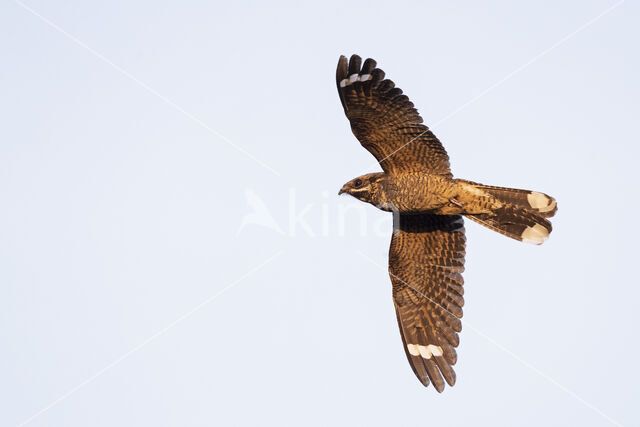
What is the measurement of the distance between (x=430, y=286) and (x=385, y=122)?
224 cm

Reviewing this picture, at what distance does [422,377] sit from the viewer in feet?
30.9

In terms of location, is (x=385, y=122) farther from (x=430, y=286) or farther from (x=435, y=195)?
(x=430, y=286)

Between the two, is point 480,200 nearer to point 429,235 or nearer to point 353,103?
point 429,235

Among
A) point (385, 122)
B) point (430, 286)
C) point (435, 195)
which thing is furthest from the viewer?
point (430, 286)

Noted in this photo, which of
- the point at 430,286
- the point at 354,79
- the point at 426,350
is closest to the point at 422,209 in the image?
the point at 430,286

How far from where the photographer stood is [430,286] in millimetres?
9758

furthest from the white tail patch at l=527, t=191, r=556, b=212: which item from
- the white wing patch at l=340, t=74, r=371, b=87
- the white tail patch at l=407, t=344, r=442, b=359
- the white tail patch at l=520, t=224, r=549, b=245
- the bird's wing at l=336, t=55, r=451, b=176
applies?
the white wing patch at l=340, t=74, r=371, b=87

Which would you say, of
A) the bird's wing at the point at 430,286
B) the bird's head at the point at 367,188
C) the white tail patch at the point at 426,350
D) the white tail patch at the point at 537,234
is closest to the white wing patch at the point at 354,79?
the bird's head at the point at 367,188

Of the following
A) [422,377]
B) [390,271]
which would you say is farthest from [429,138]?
[422,377]

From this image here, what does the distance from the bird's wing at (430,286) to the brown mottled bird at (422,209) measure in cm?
1

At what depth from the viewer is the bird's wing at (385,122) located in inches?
334

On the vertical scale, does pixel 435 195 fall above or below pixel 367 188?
below

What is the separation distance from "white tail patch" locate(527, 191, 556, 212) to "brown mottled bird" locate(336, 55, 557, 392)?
0.04 feet

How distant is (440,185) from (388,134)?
31.7 inches
